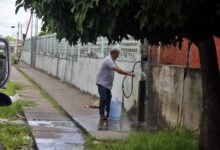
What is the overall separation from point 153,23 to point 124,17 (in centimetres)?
47

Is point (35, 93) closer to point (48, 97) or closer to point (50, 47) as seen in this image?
point (48, 97)

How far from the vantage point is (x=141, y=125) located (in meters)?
13.0

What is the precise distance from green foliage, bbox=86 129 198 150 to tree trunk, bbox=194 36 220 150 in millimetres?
1417

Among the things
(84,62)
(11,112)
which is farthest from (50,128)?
(84,62)

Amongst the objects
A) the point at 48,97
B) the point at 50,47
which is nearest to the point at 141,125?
the point at 48,97

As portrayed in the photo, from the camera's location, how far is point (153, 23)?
587 cm

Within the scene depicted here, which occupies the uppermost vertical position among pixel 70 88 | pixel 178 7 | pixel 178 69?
pixel 178 7

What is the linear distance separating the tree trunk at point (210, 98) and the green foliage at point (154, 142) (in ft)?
4.65

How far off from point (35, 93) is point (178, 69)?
1032cm

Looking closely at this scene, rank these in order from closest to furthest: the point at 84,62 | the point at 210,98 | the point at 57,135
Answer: the point at 210,98, the point at 57,135, the point at 84,62

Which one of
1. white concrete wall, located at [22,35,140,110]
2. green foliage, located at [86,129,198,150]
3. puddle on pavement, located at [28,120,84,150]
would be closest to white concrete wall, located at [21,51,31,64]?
white concrete wall, located at [22,35,140,110]

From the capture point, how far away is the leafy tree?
5.72m

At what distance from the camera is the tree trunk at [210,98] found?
723 centimetres

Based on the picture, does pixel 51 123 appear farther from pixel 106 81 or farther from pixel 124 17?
pixel 124 17
